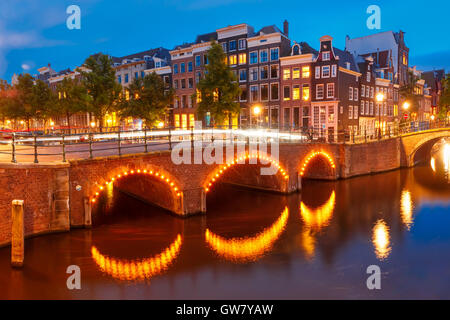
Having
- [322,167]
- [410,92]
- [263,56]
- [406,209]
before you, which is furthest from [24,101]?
[410,92]

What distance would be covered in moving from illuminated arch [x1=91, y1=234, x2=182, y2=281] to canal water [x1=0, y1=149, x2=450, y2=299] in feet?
0.11

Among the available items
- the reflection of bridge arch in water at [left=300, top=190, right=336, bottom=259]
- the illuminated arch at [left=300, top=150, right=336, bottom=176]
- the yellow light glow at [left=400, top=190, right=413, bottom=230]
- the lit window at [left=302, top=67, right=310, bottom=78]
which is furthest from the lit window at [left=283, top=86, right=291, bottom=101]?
the reflection of bridge arch in water at [left=300, top=190, right=336, bottom=259]

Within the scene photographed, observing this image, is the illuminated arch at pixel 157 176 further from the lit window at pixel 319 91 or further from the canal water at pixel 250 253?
the lit window at pixel 319 91

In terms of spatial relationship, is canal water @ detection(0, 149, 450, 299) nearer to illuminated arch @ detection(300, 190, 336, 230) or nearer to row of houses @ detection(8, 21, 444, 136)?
illuminated arch @ detection(300, 190, 336, 230)

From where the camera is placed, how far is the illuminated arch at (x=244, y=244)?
13080 mm

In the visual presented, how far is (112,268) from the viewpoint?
11.8 metres

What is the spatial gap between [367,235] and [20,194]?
14.4m

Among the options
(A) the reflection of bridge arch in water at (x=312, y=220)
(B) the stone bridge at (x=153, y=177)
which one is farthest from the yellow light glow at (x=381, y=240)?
(B) the stone bridge at (x=153, y=177)

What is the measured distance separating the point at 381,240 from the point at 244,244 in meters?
5.92

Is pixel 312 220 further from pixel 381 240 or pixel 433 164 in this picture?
pixel 433 164

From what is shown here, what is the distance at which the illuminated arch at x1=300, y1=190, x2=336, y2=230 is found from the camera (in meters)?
16.9

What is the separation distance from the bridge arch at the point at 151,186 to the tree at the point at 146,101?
16583mm

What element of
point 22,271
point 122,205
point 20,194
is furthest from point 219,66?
point 22,271
